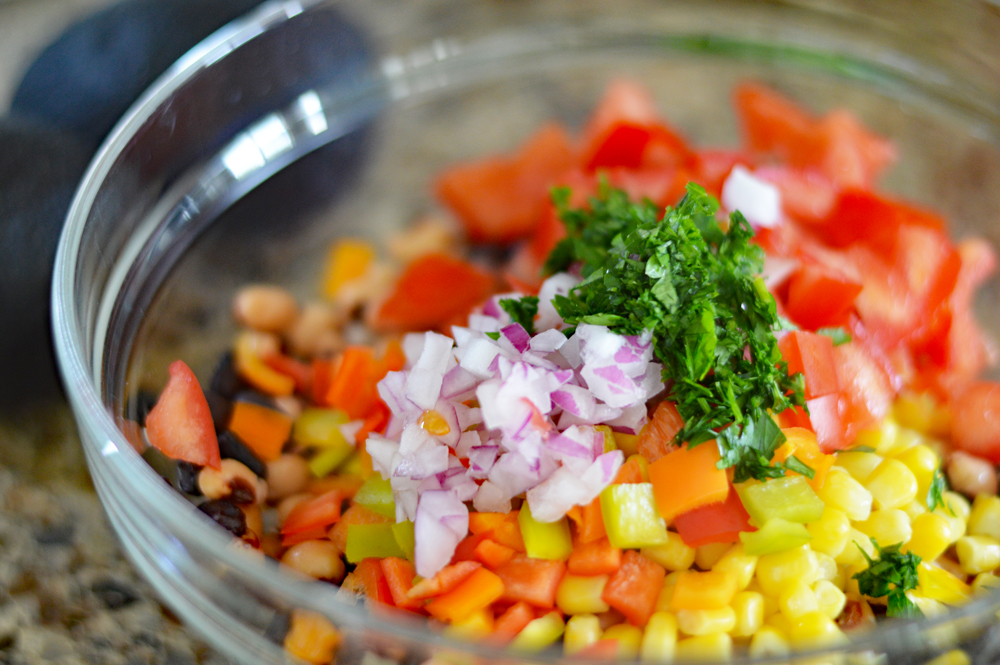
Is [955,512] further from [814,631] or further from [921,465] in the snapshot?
[814,631]

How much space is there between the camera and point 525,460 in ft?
3.54

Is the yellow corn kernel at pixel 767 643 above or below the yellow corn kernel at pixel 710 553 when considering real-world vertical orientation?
below

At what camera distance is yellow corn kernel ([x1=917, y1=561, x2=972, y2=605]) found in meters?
1.11

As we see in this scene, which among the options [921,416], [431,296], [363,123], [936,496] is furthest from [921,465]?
[363,123]

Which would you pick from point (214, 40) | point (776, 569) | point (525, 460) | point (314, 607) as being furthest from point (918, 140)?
point (314, 607)

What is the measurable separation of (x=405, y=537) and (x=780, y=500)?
50cm

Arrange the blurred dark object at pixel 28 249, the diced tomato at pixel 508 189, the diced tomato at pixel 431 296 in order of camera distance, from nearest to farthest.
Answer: the blurred dark object at pixel 28 249 → the diced tomato at pixel 431 296 → the diced tomato at pixel 508 189

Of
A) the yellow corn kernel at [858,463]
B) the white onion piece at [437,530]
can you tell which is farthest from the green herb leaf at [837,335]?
the white onion piece at [437,530]

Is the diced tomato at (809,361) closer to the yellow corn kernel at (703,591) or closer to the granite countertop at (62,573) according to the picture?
the yellow corn kernel at (703,591)

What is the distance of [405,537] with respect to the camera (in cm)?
112

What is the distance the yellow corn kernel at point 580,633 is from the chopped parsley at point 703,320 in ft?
0.87

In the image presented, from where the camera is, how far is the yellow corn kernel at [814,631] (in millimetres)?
1019

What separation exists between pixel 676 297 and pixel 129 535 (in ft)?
2.67

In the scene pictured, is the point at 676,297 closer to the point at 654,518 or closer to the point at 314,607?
the point at 654,518
